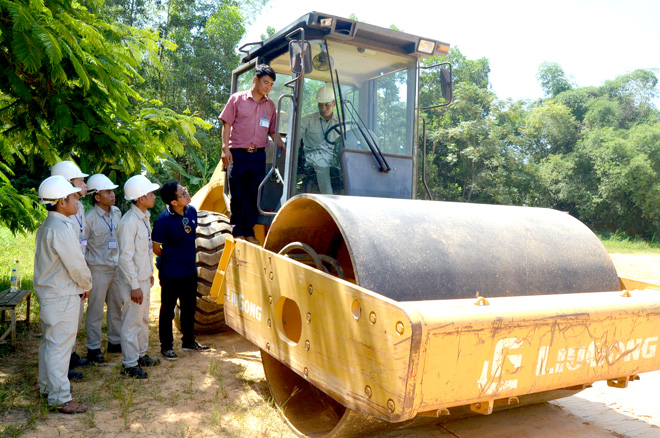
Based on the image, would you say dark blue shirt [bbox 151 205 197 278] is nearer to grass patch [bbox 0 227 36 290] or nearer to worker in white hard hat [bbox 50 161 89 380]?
worker in white hard hat [bbox 50 161 89 380]

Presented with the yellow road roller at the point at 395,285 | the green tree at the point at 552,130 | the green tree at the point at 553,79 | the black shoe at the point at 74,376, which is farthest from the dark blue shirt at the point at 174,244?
the green tree at the point at 553,79

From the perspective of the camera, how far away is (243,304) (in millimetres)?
4027

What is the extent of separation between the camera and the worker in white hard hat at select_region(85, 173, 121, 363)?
5.23 metres

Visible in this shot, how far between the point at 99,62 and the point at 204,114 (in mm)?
17215

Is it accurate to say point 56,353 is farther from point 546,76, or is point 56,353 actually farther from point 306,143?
point 546,76

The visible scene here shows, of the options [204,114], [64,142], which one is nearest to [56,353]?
[64,142]

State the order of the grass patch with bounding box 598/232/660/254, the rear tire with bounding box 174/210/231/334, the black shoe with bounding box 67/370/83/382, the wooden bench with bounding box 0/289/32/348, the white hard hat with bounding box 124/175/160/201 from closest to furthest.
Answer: the black shoe with bounding box 67/370/83/382, the white hard hat with bounding box 124/175/160/201, the wooden bench with bounding box 0/289/32/348, the rear tire with bounding box 174/210/231/334, the grass patch with bounding box 598/232/660/254

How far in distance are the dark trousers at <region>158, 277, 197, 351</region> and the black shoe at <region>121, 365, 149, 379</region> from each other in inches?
22.7

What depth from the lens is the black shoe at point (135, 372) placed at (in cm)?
478

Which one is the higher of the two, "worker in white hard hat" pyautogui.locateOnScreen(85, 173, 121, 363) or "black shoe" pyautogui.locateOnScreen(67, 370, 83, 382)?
"worker in white hard hat" pyautogui.locateOnScreen(85, 173, 121, 363)

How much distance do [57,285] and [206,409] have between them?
141 centimetres

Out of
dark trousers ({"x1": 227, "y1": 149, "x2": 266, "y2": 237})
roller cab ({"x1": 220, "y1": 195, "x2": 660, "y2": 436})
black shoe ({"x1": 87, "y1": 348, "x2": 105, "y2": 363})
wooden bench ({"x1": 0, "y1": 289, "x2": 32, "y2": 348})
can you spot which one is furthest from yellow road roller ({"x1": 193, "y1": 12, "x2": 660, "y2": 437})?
wooden bench ({"x1": 0, "y1": 289, "x2": 32, "y2": 348})

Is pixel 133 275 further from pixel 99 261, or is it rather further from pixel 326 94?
pixel 326 94

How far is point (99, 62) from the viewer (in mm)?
4578
